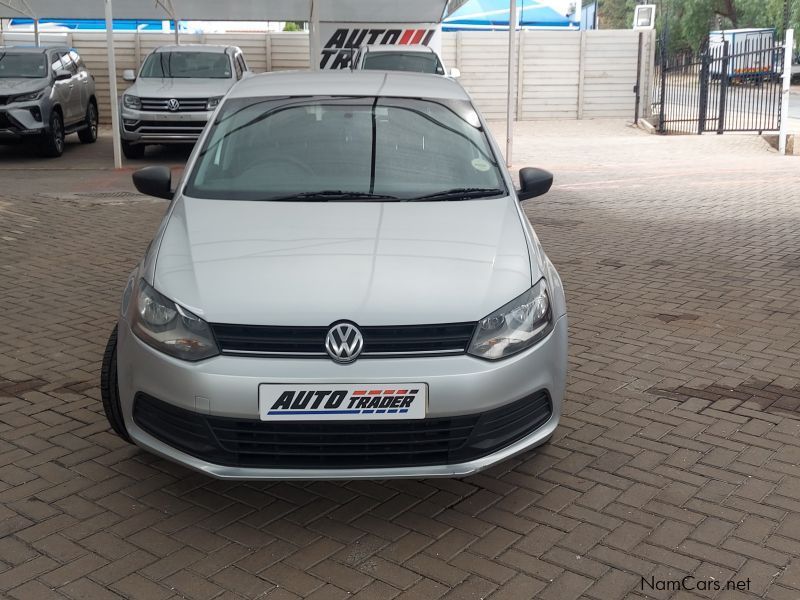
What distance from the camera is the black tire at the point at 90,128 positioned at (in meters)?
18.2

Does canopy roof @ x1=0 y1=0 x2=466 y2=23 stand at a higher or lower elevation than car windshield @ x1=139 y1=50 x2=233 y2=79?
higher

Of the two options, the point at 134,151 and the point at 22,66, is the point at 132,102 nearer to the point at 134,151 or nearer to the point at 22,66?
the point at 134,151

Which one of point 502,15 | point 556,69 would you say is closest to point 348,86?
point 556,69

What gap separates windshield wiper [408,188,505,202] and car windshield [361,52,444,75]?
12592 millimetres

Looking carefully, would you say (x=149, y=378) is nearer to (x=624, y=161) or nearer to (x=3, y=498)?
(x=3, y=498)

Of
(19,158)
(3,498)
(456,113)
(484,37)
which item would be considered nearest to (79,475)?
(3,498)

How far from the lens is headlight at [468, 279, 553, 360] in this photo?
3.47 m

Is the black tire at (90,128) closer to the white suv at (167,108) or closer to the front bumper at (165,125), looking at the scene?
the white suv at (167,108)

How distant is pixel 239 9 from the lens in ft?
68.7

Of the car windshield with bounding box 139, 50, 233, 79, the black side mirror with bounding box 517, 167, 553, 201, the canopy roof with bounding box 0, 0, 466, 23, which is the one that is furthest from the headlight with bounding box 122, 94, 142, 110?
the black side mirror with bounding box 517, 167, 553, 201

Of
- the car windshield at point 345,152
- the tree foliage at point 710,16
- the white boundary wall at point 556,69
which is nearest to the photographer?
the car windshield at point 345,152

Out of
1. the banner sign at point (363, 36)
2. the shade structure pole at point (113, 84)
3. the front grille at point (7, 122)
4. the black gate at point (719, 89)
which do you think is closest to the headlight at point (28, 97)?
the front grille at point (7, 122)

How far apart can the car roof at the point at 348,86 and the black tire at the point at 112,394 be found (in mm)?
1728

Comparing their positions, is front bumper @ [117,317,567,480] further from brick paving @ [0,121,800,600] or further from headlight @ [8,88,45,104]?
headlight @ [8,88,45,104]
